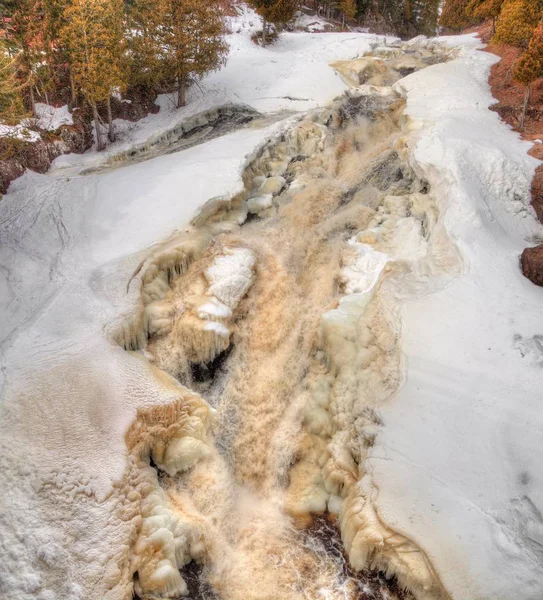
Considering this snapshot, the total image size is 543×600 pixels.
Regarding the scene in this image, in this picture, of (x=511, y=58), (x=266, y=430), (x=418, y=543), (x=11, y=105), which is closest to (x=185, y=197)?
(x=11, y=105)

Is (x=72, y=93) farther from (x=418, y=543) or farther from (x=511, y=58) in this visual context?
Result: (x=511, y=58)

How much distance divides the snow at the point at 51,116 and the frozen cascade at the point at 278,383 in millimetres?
6671

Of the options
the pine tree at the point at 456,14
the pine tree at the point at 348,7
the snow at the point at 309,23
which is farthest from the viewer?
the pine tree at the point at 348,7

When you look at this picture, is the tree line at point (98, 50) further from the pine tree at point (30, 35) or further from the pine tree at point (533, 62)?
the pine tree at point (533, 62)

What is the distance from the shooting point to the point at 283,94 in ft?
58.3

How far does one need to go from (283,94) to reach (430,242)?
11597 millimetres

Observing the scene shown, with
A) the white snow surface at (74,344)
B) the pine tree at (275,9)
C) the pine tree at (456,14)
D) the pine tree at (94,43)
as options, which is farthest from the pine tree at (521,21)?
the pine tree at (94,43)

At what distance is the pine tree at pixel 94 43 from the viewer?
11.7 m

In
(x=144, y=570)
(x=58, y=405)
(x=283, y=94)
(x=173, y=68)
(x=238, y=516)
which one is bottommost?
(x=238, y=516)

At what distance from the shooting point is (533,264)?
796 cm

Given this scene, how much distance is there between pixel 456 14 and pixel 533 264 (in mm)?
27351

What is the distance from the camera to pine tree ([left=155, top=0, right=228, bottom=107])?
14.5 metres

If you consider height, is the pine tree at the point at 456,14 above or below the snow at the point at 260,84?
above

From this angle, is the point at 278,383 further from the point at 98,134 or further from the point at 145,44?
the point at 145,44
